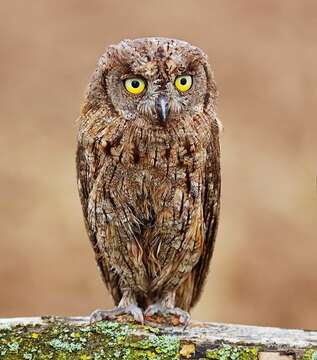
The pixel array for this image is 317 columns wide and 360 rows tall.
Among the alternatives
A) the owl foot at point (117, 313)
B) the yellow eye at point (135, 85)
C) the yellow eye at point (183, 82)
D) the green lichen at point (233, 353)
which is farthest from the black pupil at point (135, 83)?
the green lichen at point (233, 353)

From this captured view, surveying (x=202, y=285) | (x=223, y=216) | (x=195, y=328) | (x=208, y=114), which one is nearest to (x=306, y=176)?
(x=223, y=216)

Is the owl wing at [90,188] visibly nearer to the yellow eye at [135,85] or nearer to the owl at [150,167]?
the owl at [150,167]

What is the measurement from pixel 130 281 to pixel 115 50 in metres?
0.73

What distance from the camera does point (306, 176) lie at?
4781 mm

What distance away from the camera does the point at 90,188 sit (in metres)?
3.09

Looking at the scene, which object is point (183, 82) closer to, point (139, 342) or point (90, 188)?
point (90, 188)

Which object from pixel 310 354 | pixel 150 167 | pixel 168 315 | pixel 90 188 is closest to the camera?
pixel 310 354

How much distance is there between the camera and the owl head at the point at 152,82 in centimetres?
279

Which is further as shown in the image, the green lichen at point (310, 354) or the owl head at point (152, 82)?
the owl head at point (152, 82)

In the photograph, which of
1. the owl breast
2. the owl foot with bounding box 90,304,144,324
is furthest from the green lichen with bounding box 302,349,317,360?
the owl breast

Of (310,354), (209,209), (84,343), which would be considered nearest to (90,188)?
(209,209)

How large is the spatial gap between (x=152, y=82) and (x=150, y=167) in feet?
0.91

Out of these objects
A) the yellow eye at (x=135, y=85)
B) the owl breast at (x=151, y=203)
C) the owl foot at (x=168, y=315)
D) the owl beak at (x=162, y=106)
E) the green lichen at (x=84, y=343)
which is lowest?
the green lichen at (x=84, y=343)

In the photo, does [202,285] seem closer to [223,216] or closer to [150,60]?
[150,60]
